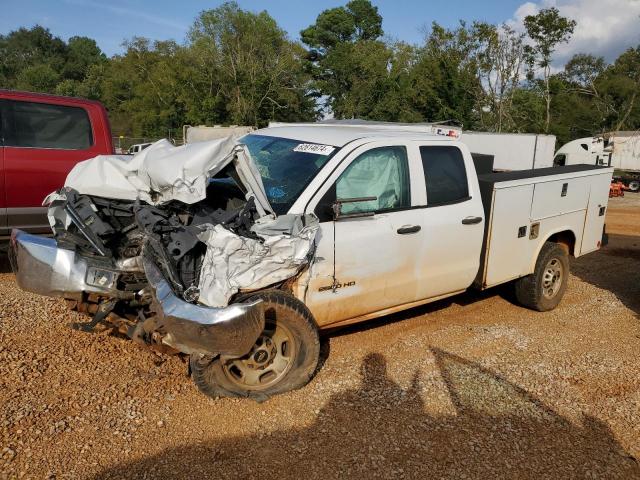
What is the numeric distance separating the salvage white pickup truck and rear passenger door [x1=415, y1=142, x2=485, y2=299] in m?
0.01

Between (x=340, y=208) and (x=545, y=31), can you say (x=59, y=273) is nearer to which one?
(x=340, y=208)

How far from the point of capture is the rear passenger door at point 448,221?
447 cm

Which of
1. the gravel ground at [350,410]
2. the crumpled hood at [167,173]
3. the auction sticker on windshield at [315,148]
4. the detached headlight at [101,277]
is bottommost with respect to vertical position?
the gravel ground at [350,410]

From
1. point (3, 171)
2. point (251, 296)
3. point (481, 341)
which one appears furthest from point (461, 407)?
point (3, 171)

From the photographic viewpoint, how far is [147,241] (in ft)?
11.2

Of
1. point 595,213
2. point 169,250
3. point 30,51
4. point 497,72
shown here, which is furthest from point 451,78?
point 30,51

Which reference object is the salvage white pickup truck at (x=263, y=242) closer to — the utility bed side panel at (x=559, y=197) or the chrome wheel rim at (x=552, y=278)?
the utility bed side panel at (x=559, y=197)

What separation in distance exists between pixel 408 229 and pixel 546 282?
252cm

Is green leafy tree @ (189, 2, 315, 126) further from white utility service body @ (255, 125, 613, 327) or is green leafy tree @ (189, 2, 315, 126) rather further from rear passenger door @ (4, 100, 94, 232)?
white utility service body @ (255, 125, 613, 327)

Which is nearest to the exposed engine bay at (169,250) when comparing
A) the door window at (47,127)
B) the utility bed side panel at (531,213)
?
the utility bed side panel at (531,213)

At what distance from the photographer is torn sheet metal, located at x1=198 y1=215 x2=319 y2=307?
10.8ft

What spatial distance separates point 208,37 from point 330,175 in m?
46.6

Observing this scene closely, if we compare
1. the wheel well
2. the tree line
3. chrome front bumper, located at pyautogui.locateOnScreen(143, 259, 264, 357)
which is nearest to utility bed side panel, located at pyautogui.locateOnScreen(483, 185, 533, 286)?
the wheel well

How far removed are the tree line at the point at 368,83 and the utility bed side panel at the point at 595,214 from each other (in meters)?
28.3
